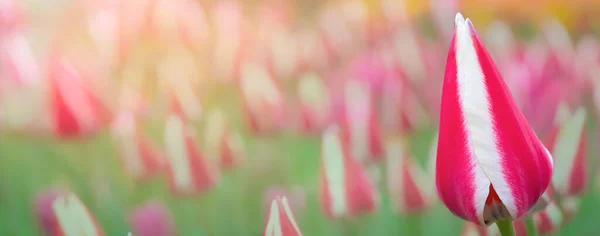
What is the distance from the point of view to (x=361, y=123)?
550mm

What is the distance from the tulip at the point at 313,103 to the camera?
22.7 inches

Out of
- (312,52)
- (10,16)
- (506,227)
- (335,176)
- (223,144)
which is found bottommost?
(506,227)

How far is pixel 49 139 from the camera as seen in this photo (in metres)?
0.55

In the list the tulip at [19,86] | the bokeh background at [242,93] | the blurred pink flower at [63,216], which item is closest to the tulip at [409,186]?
the bokeh background at [242,93]

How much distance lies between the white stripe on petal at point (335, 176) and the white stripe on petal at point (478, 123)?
15cm

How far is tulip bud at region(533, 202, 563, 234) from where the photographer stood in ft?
1.39

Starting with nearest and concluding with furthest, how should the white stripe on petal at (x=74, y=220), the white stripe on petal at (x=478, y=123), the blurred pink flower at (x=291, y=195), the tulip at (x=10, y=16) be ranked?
the white stripe on petal at (x=478, y=123)
the white stripe on petal at (x=74, y=220)
the blurred pink flower at (x=291, y=195)
the tulip at (x=10, y=16)

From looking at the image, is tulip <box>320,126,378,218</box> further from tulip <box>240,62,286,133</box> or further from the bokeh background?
tulip <box>240,62,286,133</box>

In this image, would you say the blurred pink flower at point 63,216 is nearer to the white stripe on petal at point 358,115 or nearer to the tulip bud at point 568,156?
the white stripe on petal at point 358,115

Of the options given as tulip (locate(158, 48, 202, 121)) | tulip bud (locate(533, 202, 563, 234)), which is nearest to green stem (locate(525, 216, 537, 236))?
tulip bud (locate(533, 202, 563, 234))

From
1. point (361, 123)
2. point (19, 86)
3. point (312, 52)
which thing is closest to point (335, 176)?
point (361, 123)

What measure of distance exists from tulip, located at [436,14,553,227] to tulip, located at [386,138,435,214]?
156mm

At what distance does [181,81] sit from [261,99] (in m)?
0.09

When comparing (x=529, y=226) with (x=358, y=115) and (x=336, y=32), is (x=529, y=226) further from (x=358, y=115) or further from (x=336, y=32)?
(x=336, y=32)
